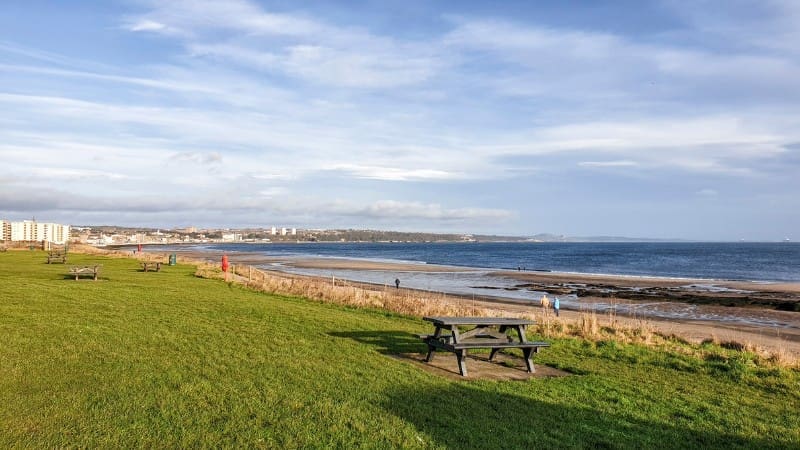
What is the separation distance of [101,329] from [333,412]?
21.7 feet

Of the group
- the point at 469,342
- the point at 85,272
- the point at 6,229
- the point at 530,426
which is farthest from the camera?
the point at 6,229

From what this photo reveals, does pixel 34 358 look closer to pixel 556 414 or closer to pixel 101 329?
pixel 101 329

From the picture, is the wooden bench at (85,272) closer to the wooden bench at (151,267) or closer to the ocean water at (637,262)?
the wooden bench at (151,267)

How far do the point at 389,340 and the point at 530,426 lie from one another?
5.56m

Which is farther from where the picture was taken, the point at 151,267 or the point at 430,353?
the point at 151,267

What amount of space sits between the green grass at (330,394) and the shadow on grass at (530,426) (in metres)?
0.03

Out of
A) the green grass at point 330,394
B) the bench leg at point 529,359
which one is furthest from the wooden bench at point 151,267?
the bench leg at point 529,359

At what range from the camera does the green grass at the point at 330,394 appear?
246 inches

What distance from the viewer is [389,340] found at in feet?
39.8

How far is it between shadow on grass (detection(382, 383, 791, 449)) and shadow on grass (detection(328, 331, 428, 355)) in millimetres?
3246

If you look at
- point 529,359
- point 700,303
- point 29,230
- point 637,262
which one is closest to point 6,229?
point 29,230

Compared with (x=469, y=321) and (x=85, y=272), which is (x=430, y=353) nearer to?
(x=469, y=321)

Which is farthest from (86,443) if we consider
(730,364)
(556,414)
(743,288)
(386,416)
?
(743,288)

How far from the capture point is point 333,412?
693 cm
